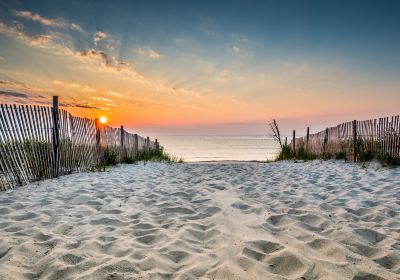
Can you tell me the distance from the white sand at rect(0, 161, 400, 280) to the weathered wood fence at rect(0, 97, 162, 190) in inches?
35.4

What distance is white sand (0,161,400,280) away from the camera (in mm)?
2211

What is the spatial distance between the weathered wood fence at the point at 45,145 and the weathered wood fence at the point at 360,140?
328 inches

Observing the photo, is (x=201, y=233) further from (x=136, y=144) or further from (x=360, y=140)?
(x=136, y=144)

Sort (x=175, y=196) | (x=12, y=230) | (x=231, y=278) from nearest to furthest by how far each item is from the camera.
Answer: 1. (x=231, y=278)
2. (x=12, y=230)
3. (x=175, y=196)

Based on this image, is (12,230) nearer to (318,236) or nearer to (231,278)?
(231,278)

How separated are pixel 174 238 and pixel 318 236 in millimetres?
1356

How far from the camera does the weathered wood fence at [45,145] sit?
18.7 ft

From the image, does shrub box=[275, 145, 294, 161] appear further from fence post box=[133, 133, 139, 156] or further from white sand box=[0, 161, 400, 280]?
white sand box=[0, 161, 400, 280]

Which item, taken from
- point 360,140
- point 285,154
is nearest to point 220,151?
point 285,154

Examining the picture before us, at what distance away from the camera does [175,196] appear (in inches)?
195

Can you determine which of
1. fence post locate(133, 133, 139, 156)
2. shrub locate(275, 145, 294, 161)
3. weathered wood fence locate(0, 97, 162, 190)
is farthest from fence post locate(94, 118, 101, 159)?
shrub locate(275, 145, 294, 161)

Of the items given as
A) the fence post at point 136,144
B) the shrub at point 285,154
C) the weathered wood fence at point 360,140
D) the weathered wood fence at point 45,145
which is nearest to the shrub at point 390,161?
the weathered wood fence at point 360,140

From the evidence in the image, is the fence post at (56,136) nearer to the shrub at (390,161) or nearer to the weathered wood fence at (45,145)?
the weathered wood fence at (45,145)

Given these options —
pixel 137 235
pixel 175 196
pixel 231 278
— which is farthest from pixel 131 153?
pixel 231 278
